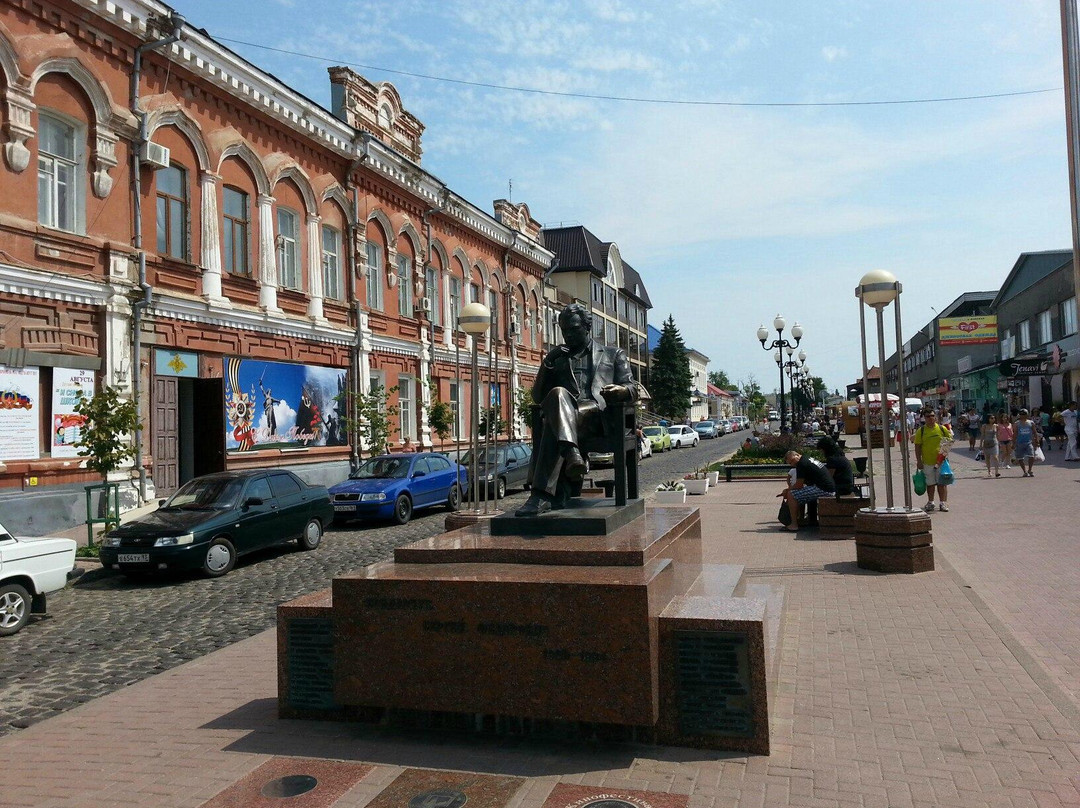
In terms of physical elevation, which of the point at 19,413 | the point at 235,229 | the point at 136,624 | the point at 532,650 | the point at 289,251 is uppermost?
the point at 235,229

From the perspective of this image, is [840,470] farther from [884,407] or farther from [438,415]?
[438,415]

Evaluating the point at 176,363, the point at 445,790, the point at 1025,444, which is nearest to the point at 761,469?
the point at 1025,444

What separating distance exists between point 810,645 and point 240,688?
418cm

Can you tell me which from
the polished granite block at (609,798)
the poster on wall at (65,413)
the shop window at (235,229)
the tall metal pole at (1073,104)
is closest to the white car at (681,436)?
the shop window at (235,229)

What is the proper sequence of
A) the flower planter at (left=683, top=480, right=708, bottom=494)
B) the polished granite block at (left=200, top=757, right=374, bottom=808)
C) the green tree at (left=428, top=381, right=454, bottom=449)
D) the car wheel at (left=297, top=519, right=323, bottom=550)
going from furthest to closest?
the green tree at (left=428, top=381, right=454, bottom=449)
the flower planter at (left=683, top=480, right=708, bottom=494)
the car wheel at (left=297, top=519, right=323, bottom=550)
the polished granite block at (left=200, top=757, right=374, bottom=808)

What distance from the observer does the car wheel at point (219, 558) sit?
1138 cm

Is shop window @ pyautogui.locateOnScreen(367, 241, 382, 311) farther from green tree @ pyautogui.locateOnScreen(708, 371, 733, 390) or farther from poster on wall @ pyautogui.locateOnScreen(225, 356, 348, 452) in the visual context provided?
green tree @ pyautogui.locateOnScreen(708, 371, 733, 390)

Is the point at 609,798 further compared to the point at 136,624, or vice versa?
the point at 136,624

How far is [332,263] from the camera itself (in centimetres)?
2386

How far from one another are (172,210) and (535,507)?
14844 mm

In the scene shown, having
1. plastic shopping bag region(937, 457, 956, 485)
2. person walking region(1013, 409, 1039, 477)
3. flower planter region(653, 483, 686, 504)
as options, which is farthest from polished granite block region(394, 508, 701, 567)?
person walking region(1013, 409, 1039, 477)

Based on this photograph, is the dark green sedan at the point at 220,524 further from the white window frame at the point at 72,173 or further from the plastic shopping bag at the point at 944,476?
the plastic shopping bag at the point at 944,476

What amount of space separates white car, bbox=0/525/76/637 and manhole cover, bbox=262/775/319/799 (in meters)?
5.50

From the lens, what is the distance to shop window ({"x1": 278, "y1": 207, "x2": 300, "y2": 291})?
70.9 feet
